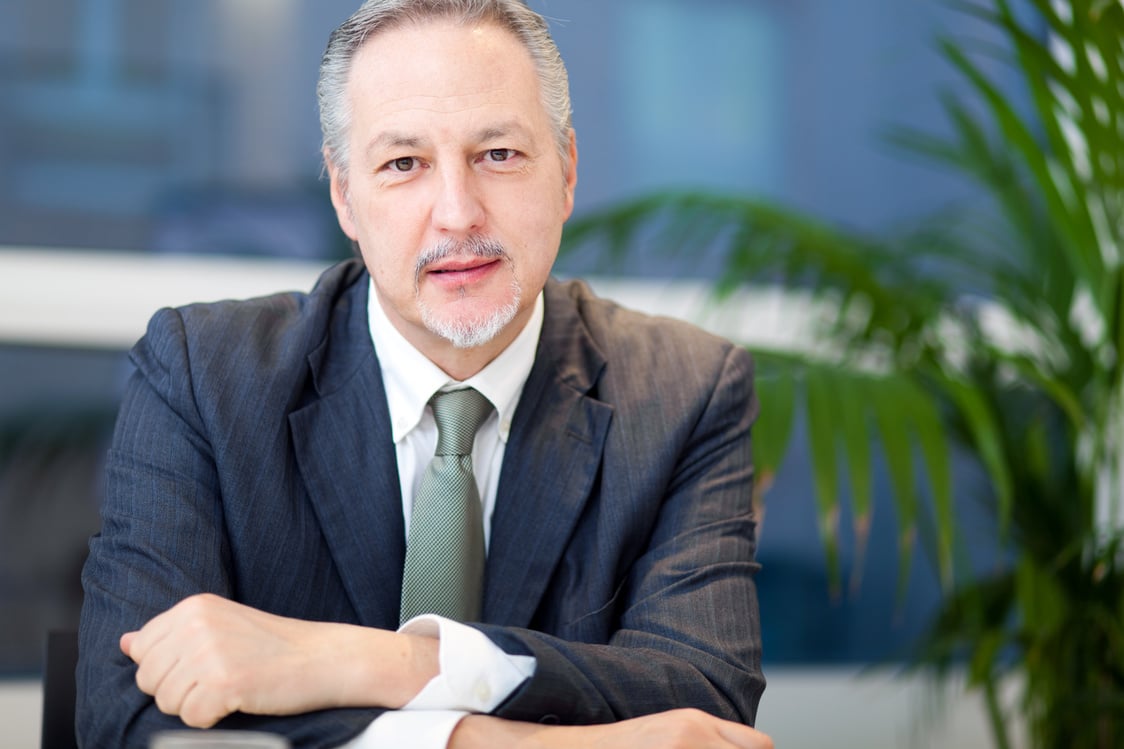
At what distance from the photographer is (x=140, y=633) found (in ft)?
4.10

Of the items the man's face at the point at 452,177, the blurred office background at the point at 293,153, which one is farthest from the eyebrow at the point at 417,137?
the blurred office background at the point at 293,153

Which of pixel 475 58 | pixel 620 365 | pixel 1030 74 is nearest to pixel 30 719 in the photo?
pixel 620 365

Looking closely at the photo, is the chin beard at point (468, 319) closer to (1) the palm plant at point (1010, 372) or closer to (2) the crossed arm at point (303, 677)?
(2) the crossed arm at point (303, 677)

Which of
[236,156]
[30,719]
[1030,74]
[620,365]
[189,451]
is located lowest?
[30,719]

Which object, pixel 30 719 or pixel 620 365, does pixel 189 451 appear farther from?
pixel 30 719

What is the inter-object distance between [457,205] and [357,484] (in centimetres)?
37

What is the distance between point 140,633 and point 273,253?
1.37 metres

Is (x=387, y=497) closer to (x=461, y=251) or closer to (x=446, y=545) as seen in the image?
(x=446, y=545)

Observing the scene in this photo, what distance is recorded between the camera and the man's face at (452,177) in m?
1.44

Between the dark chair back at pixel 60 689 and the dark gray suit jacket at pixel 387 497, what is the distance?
0.31ft

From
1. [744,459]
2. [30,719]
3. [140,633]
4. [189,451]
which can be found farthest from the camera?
[30,719]

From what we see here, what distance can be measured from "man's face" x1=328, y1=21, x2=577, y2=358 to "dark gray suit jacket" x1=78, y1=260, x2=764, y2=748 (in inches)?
6.1

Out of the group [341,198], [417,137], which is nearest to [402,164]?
[417,137]

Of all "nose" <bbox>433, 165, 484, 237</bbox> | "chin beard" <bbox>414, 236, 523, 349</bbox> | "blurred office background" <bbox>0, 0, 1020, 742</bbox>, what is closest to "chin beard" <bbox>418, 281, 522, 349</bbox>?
"chin beard" <bbox>414, 236, 523, 349</bbox>
